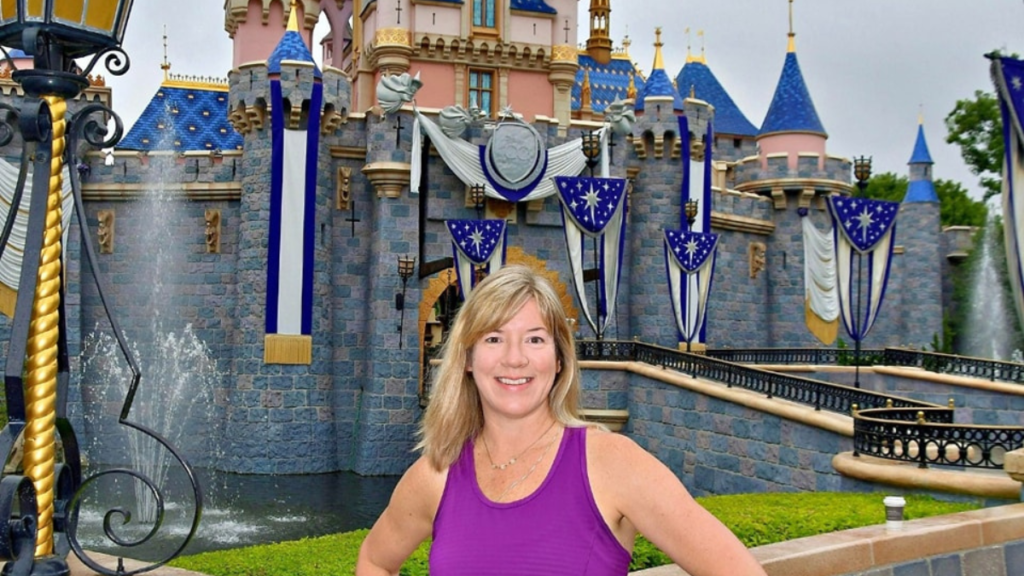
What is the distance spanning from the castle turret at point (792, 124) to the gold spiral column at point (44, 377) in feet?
74.8

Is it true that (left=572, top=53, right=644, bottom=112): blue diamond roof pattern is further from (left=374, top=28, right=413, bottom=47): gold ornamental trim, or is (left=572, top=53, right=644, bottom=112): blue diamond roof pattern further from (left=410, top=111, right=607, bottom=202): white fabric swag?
(left=410, top=111, right=607, bottom=202): white fabric swag

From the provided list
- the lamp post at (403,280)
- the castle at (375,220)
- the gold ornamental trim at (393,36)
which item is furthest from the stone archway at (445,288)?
the gold ornamental trim at (393,36)

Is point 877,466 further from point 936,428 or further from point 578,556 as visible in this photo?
point 578,556

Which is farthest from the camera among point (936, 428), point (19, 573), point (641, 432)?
point (641, 432)

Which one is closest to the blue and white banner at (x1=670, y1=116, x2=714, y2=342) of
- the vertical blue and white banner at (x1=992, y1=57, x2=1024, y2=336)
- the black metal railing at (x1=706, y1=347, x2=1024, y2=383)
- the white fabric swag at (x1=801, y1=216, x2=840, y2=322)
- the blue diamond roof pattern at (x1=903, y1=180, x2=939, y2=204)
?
the black metal railing at (x1=706, y1=347, x2=1024, y2=383)

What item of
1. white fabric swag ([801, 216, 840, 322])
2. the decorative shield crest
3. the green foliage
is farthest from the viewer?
white fabric swag ([801, 216, 840, 322])

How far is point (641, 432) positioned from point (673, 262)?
3.35m

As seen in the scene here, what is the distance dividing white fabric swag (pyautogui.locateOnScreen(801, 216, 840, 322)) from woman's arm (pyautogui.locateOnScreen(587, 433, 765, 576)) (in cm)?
2257

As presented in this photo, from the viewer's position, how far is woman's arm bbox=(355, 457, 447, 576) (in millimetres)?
2664

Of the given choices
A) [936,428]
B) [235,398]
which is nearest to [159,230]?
[235,398]

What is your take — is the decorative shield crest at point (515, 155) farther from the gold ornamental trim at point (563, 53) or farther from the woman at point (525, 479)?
the woman at point (525, 479)

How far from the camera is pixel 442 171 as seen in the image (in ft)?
67.4

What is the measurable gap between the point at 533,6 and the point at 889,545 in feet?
63.2

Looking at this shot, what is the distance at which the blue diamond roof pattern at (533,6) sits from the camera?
77.2ft
